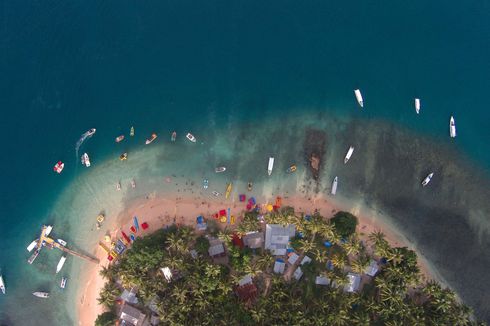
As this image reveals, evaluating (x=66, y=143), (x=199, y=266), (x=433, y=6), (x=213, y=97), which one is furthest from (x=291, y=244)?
(x=433, y=6)

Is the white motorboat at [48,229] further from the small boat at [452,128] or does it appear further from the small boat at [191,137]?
the small boat at [452,128]

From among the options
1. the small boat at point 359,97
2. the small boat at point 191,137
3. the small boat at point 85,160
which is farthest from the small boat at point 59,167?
the small boat at point 359,97

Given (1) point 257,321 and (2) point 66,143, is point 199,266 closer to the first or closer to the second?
(1) point 257,321

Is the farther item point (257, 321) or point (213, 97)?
point (213, 97)

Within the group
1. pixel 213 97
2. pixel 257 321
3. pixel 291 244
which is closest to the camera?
pixel 257 321

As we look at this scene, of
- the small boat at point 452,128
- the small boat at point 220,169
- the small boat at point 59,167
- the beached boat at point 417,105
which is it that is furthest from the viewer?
the small boat at point 59,167

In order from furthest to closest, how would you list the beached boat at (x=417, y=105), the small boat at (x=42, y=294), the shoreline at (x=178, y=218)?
the beached boat at (x=417, y=105) < the small boat at (x=42, y=294) < the shoreline at (x=178, y=218)

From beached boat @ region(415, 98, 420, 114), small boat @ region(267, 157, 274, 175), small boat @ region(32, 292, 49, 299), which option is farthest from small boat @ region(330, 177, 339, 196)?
small boat @ region(32, 292, 49, 299)
